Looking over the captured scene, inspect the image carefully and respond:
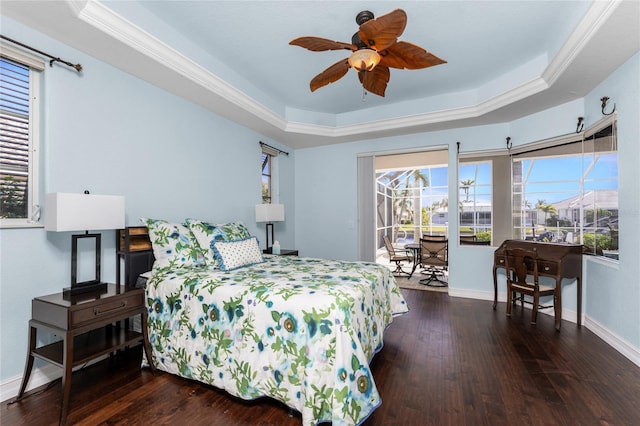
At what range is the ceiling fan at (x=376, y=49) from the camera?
1.95 m

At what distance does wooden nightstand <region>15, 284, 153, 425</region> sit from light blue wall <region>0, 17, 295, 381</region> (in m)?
0.27

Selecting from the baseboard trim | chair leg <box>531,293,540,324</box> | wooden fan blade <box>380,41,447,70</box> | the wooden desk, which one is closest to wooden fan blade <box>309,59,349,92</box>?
wooden fan blade <box>380,41,447,70</box>

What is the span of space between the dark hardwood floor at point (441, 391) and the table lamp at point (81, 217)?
2.43ft

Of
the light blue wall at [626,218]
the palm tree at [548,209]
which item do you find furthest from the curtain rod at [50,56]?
the palm tree at [548,209]

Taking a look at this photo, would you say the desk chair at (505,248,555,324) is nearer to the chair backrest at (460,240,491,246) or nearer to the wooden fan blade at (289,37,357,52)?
the chair backrest at (460,240,491,246)

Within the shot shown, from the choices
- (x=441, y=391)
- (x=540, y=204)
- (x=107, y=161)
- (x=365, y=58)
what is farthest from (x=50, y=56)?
(x=540, y=204)

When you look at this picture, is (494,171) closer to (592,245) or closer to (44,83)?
(592,245)

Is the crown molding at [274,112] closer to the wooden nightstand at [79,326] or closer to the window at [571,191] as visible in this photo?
the window at [571,191]

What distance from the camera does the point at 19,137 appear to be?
2209 millimetres

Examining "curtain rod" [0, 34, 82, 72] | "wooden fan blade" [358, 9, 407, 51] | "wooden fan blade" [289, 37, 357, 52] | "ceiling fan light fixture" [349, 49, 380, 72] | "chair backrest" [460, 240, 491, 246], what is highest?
"wooden fan blade" [289, 37, 357, 52]

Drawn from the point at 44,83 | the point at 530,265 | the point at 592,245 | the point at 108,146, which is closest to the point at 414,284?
the point at 530,265

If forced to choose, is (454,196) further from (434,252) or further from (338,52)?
(338,52)

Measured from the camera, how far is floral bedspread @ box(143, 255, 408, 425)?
1691mm

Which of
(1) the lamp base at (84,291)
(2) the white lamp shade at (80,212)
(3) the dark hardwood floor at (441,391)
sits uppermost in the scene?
(2) the white lamp shade at (80,212)
